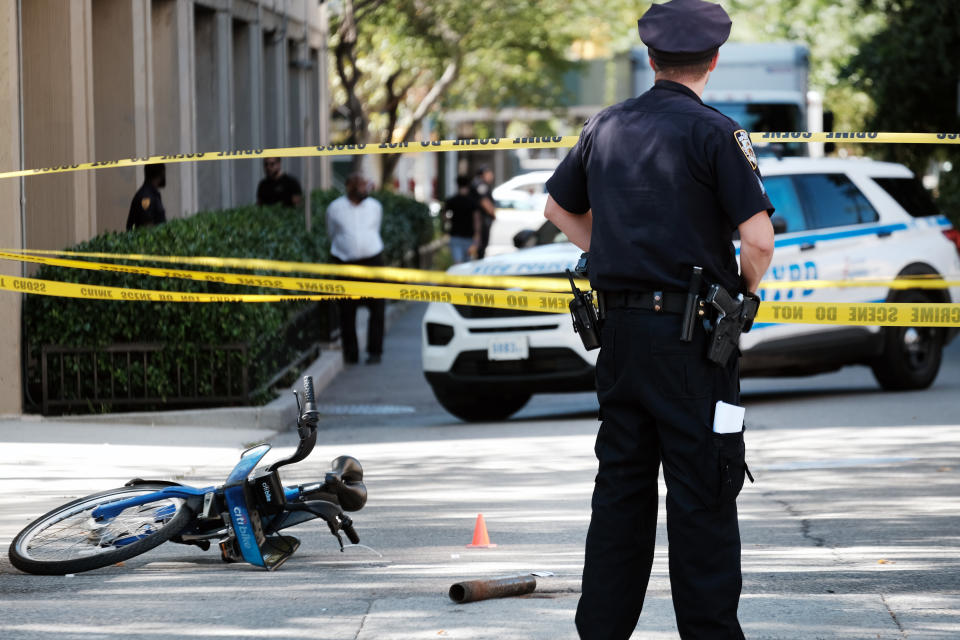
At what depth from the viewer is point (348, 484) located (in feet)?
21.4

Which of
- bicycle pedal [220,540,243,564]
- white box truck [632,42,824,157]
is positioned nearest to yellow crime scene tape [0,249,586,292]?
bicycle pedal [220,540,243,564]

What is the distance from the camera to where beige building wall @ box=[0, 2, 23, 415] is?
35.1 feet

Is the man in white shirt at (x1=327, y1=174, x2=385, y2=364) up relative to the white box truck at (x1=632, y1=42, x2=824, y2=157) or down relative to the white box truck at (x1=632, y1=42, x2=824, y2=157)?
down

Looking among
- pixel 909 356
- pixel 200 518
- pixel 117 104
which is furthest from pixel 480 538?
pixel 117 104

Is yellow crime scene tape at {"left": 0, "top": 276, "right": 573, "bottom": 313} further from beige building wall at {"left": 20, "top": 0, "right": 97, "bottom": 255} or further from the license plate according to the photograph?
beige building wall at {"left": 20, "top": 0, "right": 97, "bottom": 255}

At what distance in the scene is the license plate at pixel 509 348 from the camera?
11.2 m

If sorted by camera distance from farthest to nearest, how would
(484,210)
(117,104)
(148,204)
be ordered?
(484,210)
(117,104)
(148,204)

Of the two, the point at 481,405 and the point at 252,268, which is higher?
the point at 252,268

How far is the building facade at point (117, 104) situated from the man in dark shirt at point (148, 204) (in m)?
0.38

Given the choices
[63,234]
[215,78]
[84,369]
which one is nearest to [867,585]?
[84,369]

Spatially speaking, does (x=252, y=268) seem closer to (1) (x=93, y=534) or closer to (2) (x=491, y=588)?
(1) (x=93, y=534)

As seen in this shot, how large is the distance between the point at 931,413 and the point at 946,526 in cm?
436

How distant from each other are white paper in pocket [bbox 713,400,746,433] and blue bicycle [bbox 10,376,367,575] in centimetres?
231

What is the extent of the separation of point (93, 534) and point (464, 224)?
17.3 metres
